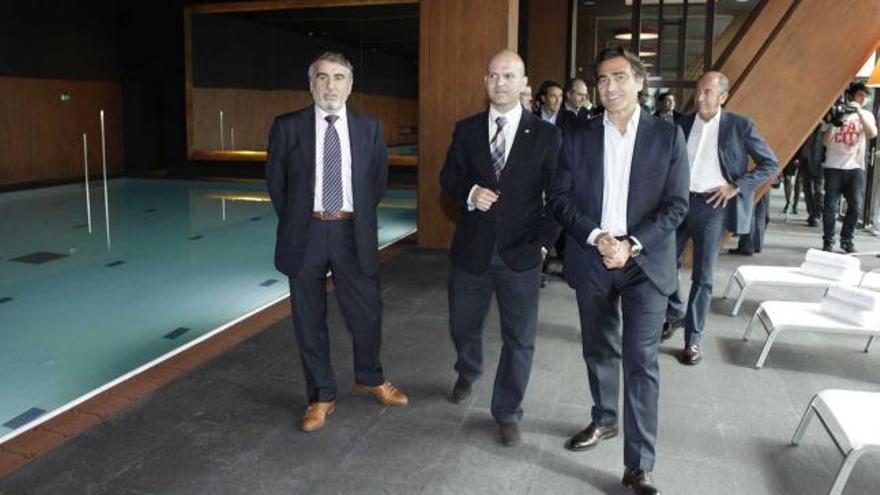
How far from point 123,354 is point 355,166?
2595 millimetres

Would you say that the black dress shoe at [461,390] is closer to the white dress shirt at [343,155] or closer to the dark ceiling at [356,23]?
the white dress shirt at [343,155]

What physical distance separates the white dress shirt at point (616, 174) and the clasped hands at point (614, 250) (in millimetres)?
67

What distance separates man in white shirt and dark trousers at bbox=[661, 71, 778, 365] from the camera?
159 inches

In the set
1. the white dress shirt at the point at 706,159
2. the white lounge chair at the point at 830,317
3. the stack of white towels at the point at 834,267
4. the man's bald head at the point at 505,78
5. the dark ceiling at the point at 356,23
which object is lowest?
the white lounge chair at the point at 830,317

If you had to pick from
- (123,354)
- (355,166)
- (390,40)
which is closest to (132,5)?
(390,40)

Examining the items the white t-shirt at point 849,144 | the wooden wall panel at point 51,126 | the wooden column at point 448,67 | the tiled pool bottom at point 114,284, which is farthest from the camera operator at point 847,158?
the wooden wall panel at point 51,126

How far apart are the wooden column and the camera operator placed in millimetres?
3496

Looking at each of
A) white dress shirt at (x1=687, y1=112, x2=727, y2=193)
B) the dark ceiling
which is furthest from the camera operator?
the dark ceiling

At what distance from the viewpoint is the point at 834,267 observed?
16.3 feet

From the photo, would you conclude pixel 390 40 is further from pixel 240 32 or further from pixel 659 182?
pixel 659 182

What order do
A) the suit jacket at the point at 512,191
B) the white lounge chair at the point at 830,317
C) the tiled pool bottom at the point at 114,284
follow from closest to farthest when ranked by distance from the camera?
the suit jacket at the point at 512,191 < the white lounge chair at the point at 830,317 < the tiled pool bottom at the point at 114,284

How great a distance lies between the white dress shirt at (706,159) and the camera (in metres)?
4.09

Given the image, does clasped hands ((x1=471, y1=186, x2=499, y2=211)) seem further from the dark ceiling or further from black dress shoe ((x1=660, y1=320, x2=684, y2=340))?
the dark ceiling

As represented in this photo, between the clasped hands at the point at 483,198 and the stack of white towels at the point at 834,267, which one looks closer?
the clasped hands at the point at 483,198
